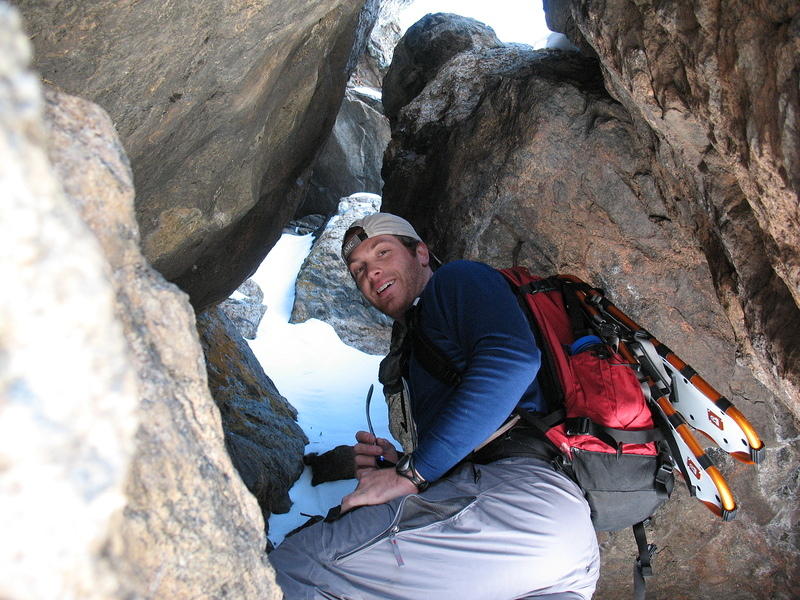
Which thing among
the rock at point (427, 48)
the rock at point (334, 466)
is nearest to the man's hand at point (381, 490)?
the rock at point (334, 466)

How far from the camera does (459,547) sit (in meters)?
2.27

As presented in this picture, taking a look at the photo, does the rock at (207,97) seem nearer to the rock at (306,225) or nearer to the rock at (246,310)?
the rock at (246,310)

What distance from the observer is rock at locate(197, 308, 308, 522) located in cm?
445

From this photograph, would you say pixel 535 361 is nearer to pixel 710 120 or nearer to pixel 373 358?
pixel 710 120

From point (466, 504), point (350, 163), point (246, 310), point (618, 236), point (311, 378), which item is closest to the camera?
point (466, 504)

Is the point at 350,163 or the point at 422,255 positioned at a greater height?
the point at 422,255

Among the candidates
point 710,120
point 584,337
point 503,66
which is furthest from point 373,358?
point 710,120

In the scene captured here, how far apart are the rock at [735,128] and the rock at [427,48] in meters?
3.25

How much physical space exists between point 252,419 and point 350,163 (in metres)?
12.0

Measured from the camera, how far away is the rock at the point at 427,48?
6414mm

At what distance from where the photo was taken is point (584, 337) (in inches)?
112

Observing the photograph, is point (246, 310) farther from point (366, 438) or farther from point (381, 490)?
point (381, 490)

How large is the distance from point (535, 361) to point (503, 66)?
11.0ft

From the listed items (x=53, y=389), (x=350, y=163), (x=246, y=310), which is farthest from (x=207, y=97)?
(x=350, y=163)
